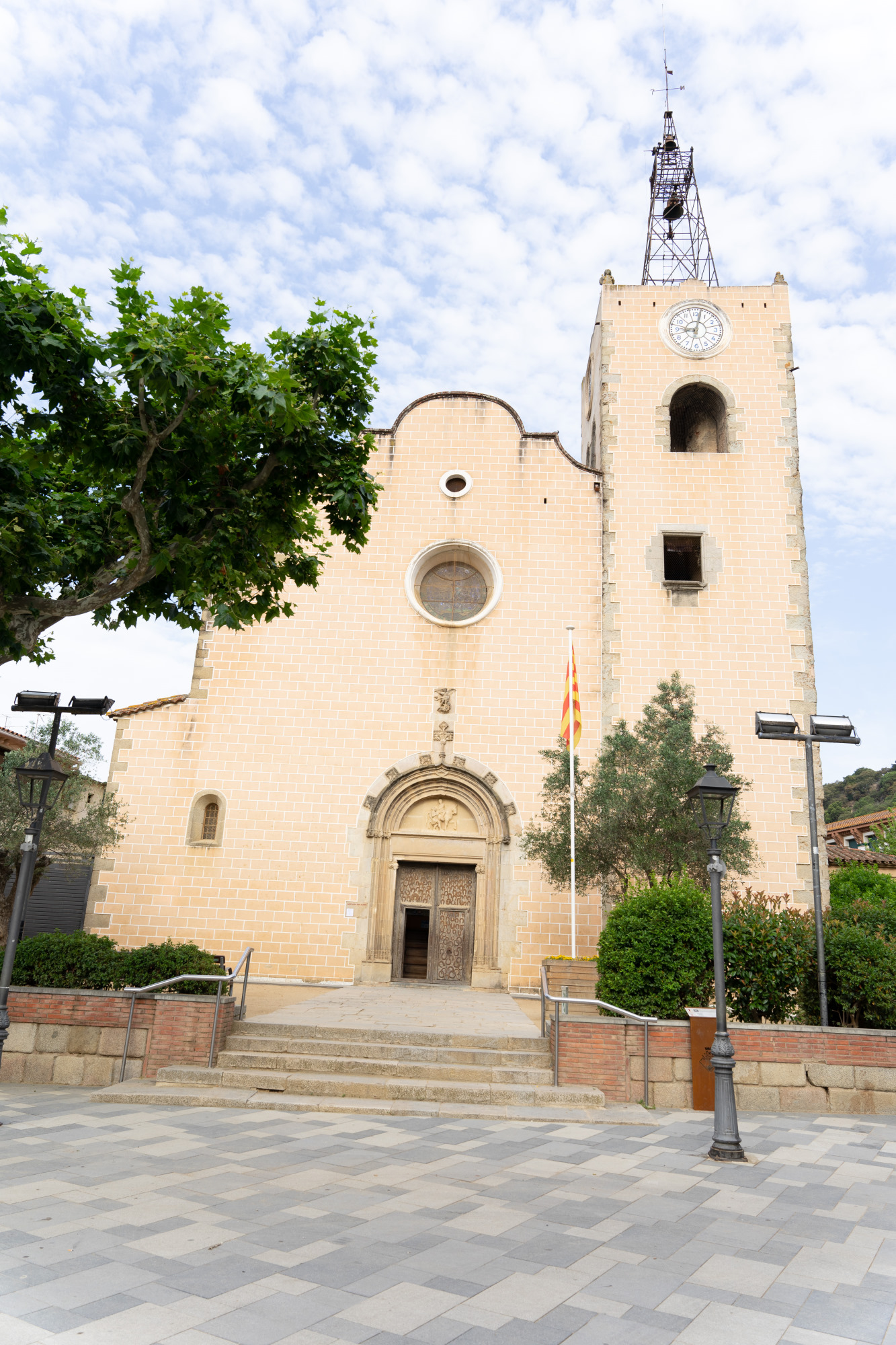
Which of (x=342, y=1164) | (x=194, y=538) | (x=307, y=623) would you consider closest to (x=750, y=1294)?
(x=342, y=1164)

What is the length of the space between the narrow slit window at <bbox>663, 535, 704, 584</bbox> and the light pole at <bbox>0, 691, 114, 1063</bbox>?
39.0ft

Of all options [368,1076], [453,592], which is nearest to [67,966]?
[368,1076]

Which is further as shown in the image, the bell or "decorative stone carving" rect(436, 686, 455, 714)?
the bell

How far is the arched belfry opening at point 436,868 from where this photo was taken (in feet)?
52.9

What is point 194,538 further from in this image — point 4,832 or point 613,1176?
point 4,832

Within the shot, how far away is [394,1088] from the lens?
8.77m

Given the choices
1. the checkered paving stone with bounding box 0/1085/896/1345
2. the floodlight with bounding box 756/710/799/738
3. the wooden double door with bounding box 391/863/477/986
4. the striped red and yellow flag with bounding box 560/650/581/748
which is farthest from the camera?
the wooden double door with bounding box 391/863/477/986

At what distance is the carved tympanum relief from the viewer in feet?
54.2

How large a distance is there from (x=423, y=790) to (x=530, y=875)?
2.62m

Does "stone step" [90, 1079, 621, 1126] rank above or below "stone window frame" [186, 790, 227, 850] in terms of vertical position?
below

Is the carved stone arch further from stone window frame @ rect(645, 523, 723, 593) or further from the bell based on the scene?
the bell

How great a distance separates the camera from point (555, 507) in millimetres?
17938

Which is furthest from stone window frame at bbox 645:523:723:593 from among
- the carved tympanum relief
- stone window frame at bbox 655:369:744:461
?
the carved tympanum relief

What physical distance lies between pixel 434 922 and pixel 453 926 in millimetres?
386
